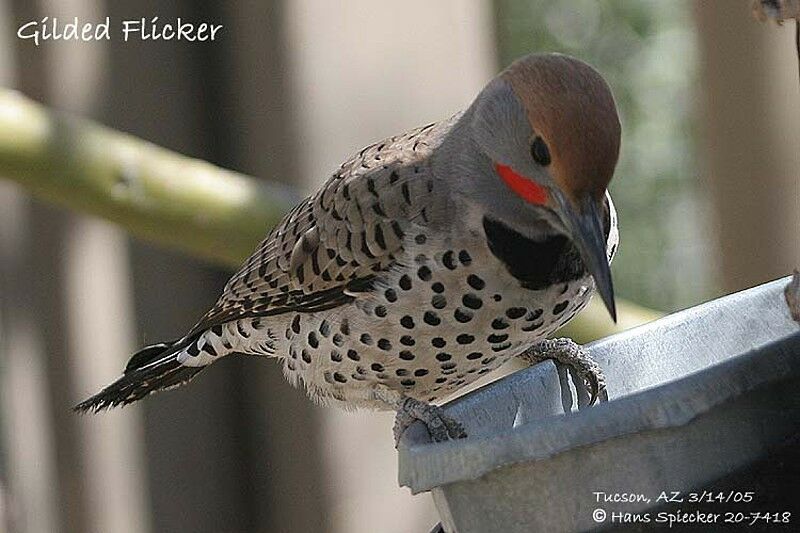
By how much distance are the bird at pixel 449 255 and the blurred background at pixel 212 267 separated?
0.71 metres

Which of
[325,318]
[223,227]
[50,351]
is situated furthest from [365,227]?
[50,351]

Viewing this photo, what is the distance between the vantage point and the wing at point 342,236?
6.40 ft

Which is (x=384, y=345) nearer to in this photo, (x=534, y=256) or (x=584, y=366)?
(x=534, y=256)

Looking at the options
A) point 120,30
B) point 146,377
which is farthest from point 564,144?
point 120,30

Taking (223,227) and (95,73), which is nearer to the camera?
(223,227)

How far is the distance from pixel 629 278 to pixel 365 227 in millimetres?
2595

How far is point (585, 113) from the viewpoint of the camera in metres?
1.47

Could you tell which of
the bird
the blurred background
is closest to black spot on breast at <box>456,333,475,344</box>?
the bird

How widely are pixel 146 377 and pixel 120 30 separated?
1033 millimetres

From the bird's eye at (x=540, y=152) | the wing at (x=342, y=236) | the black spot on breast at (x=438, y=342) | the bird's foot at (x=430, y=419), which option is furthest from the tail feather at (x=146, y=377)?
the bird's eye at (x=540, y=152)

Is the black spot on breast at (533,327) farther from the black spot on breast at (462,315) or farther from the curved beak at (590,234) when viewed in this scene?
the curved beak at (590,234)

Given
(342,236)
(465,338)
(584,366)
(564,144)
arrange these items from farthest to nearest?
(342,236), (465,338), (584,366), (564,144)

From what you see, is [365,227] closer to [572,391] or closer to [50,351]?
[572,391]

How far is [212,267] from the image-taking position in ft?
11.1
